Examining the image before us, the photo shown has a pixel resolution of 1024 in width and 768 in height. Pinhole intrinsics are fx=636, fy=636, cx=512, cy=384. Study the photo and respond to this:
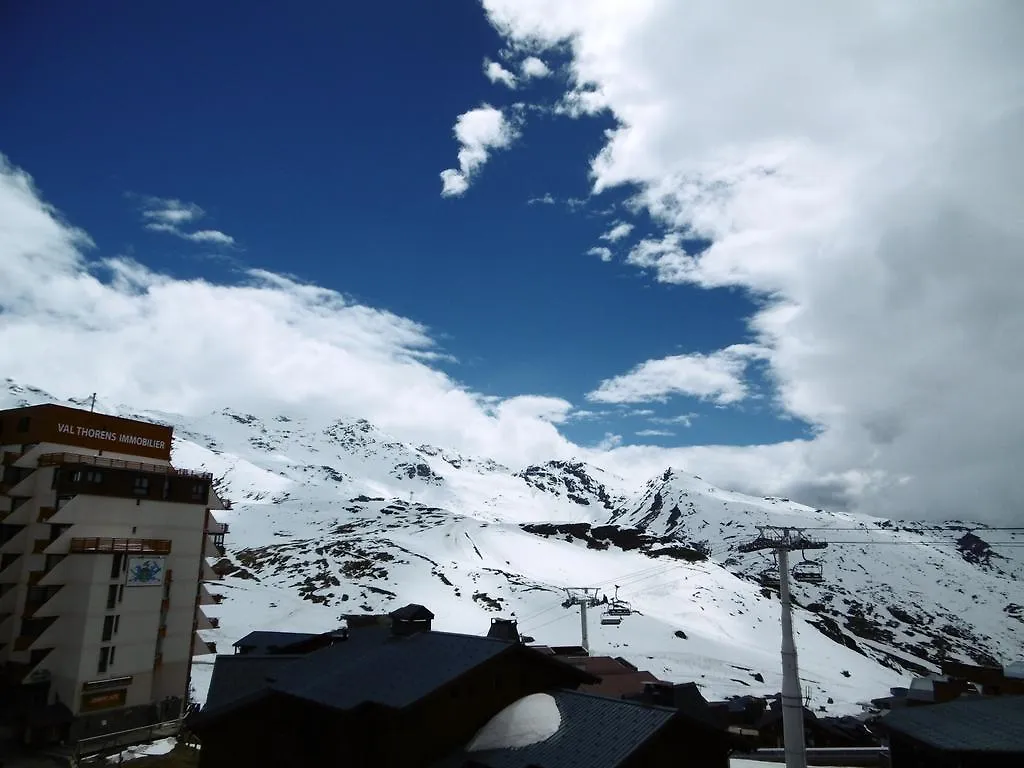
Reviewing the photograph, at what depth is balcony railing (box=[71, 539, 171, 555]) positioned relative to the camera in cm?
5031

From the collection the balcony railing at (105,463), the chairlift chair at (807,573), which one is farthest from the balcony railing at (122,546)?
the chairlift chair at (807,573)

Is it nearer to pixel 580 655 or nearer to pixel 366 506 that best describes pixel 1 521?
pixel 580 655

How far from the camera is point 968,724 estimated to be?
84.6 feet

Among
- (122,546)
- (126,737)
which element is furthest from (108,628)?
(126,737)

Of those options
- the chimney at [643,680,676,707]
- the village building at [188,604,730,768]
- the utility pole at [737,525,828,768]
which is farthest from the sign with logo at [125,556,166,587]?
the utility pole at [737,525,828,768]

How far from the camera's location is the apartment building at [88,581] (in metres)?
48.3

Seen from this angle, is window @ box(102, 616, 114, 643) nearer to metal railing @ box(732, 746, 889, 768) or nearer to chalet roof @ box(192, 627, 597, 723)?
chalet roof @ box(192, 627, 597, 723)

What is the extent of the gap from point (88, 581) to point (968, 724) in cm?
5693

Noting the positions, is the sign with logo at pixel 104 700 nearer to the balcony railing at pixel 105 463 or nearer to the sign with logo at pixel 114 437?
the balcony railing at pixel 105 463

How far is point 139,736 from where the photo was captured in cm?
4962

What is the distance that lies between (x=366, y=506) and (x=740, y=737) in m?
181

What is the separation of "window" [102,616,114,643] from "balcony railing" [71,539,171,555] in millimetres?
5195

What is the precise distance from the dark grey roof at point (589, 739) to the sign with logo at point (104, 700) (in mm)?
40579

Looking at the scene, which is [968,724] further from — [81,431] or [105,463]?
[81,431]
